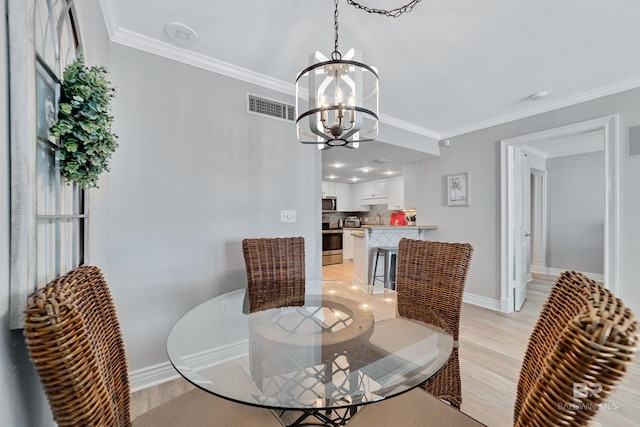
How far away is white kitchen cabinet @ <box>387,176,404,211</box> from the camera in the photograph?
6.16 m

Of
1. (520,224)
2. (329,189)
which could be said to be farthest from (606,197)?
(329,189)

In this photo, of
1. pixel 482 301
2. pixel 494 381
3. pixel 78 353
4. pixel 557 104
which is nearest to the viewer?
pixel 78 353

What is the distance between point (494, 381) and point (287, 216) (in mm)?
2008

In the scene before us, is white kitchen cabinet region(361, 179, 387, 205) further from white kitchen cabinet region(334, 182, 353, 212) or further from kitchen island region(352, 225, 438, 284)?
kitchen island region(352, 225, 438, 284)

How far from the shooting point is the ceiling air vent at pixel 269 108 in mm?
2299

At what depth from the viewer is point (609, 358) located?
1.41ft

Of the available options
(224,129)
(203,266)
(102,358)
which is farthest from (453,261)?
(224,129)

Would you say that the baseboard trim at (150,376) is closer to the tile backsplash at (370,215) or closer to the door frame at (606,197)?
the door frame at (606,197)

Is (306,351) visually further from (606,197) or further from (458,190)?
(458,190)

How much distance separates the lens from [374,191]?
6793 millimetres

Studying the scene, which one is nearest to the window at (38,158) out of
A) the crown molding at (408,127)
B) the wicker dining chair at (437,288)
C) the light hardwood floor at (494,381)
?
the light hardwood floor at (494,381)

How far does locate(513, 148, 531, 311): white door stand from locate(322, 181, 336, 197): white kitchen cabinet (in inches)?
167

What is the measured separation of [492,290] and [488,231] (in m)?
0.74

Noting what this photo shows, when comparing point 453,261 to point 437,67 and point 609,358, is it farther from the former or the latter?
point 437,67
